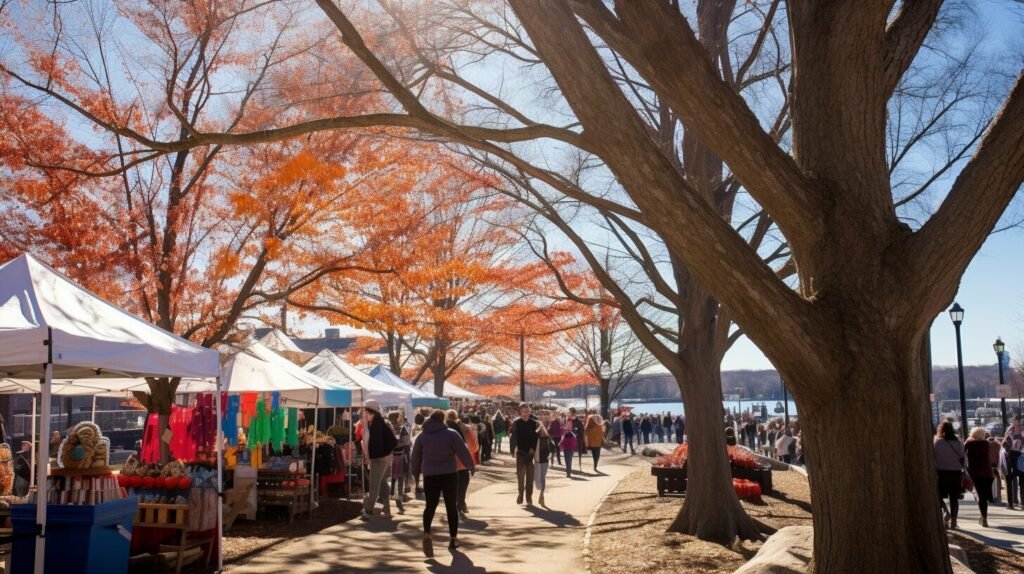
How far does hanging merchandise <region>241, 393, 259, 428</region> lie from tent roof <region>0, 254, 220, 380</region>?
18.7ft

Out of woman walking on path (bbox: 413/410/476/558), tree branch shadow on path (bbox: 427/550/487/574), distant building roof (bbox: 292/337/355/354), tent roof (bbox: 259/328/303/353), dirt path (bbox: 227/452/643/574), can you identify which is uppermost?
distant building roof (bbox: 292/337/355/354)

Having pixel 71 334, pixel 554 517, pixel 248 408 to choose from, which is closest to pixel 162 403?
pixel 248 408

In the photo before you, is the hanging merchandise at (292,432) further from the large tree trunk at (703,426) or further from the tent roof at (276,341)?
the large tree trunk at (703,426)

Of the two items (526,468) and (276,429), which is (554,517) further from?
(276,429)

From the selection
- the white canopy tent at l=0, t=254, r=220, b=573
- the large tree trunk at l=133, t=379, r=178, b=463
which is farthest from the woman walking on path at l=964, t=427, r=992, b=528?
the large tree trunk at l=133, t=379, r=178, b=463

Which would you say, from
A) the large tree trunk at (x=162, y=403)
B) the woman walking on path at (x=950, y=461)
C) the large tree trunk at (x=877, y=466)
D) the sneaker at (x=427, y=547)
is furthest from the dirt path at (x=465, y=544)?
the woman walking on path at (x=950, y=461)

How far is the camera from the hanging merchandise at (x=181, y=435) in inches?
543

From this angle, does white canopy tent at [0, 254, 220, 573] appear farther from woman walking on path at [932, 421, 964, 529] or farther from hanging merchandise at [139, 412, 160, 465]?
woman walking on path at [932, 421, 964, 529]

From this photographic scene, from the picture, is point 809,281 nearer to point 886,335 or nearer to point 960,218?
point 886,335

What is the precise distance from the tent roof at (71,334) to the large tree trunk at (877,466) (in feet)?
17.7

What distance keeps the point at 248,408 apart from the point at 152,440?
5.12 ft

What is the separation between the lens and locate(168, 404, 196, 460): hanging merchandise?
543 inches

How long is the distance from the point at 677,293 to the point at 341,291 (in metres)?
7.53

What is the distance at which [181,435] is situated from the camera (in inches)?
546
